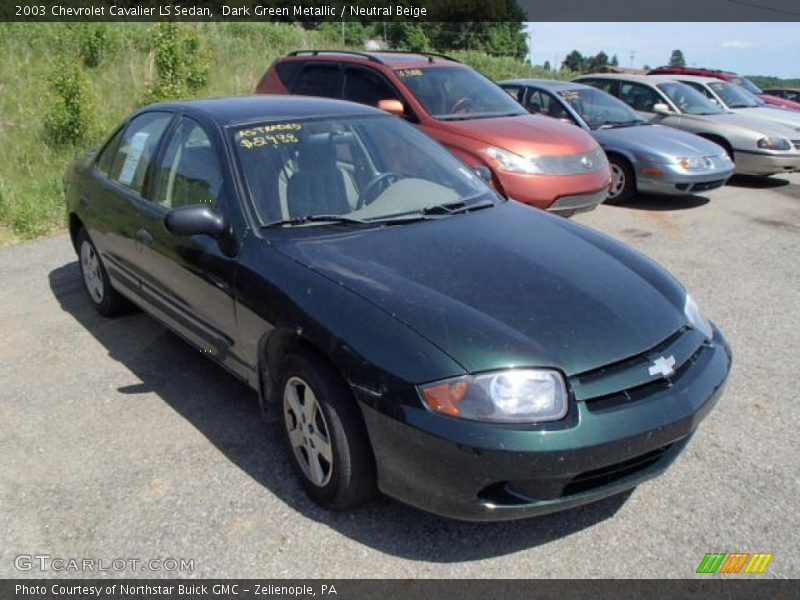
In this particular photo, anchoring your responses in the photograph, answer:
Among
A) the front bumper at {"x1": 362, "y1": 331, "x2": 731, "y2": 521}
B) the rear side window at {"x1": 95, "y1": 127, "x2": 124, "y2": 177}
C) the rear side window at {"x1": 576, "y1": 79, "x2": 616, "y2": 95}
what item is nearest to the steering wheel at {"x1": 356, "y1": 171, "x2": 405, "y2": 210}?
the front bumper at {"x1": 362, "y1": 331, "x2": 731, "y2": 521}

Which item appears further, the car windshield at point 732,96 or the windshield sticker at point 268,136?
the car windshield at point 732,96

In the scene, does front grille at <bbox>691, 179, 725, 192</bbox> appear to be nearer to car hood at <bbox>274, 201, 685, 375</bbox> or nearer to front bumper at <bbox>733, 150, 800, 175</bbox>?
front bumper at <bbox>733, 150, 800, 175</bbox>

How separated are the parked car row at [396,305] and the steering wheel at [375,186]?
15 millimetres

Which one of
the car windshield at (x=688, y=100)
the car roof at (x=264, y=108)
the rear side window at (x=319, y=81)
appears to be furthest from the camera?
the car windshield at (x=688, y=100)

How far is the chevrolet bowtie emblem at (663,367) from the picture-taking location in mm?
2590

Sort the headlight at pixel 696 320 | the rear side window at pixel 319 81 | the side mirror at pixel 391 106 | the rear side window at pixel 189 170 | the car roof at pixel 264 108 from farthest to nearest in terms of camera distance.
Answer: the rear side window at pixel 319 81 < the side mirror at pixel 391 106 < the car roof at pixel 264 108 < the rear side window at pixel 189 170 < the headlight at pixel 696 320

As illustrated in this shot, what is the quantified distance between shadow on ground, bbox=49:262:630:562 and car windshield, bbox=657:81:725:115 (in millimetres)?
8785

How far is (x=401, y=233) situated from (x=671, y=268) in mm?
3713

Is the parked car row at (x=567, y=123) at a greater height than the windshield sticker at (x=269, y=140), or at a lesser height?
lesser

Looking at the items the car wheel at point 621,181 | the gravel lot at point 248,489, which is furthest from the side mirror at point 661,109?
the gravel lot at point 248,489

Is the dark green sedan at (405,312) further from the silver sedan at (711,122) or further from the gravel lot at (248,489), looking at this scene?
the silver sedan at (711,122)

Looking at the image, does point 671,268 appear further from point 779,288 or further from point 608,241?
point 608,241

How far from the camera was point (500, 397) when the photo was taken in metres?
2.39

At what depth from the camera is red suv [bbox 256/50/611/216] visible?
6535 millimetres
